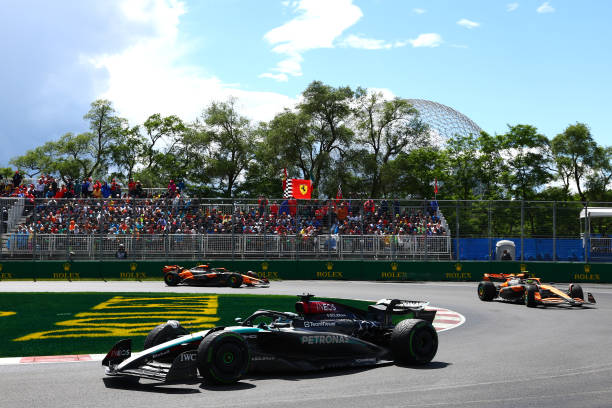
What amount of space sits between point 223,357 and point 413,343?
9.26 ft

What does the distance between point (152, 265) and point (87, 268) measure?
113 inches

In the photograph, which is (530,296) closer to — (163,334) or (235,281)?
(235,281)

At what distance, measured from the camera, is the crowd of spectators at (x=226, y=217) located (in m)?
28.9

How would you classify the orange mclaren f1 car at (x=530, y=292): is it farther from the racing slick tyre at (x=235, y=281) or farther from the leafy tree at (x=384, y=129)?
the leafy tree at (x=384, y=129)

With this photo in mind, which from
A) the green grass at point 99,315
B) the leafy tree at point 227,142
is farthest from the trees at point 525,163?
the green grass at point 99,315

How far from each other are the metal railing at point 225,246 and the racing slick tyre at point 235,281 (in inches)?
207

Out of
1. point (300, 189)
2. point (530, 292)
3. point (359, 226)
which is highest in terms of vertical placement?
point (300, 189)

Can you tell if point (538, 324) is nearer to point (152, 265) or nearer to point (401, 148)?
point (152, 265)

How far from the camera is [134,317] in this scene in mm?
14578

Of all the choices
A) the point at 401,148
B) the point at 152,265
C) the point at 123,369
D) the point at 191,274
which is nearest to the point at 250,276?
the point at 191,274

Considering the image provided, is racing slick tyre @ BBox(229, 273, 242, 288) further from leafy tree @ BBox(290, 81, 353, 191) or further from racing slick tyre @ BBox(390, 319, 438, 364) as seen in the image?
leafy tree @ BBox(290, 81, 353, 191)

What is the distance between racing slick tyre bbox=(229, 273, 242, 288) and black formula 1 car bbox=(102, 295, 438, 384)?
1466cm

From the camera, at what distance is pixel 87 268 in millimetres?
28375

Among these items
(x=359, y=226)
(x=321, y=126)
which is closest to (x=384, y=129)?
(x=321, y=126)
